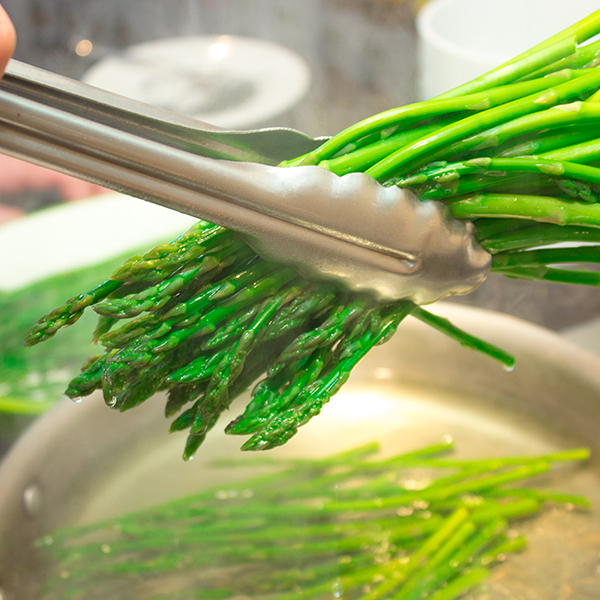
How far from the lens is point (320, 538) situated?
747 mm

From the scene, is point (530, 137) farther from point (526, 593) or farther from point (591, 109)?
point (526, 593)

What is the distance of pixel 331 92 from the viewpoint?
1114 mm

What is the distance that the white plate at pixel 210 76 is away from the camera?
126 centimetres

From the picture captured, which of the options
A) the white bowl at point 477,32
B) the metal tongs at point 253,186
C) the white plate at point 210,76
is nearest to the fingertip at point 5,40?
the metal tongs at point 253,186

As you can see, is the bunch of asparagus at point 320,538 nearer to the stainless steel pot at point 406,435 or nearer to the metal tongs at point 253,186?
the stainless steel pot at point 406,435

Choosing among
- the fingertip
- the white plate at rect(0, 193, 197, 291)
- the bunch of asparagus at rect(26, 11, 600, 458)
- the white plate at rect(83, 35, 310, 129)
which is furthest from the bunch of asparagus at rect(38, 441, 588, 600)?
the white plate at rect(83, 35, 310, 129)

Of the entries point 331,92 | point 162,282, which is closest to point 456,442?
point 162,282

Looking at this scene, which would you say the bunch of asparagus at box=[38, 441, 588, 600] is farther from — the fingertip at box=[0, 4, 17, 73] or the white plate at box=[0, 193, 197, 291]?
the fingertip at box=[0, 4, 17, 73]

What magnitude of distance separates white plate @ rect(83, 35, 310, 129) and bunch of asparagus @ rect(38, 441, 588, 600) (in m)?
0.77

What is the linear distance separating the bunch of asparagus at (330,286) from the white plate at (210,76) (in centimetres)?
83

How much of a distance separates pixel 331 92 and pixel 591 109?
2.52 feet

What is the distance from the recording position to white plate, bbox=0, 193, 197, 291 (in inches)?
39.8

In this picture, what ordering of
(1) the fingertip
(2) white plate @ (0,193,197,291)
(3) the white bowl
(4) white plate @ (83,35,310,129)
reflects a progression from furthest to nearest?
(4) white plate @ (83,35,310,129) → (2) white plate @ (0,193,197,291) → (3) the white bowl → (1) the fingertip

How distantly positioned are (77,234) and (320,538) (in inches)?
26.9
